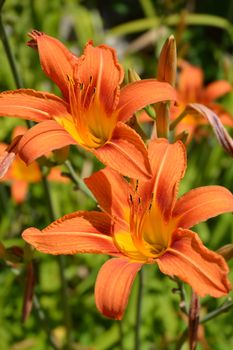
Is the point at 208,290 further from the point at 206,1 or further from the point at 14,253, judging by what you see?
the point at 206,1

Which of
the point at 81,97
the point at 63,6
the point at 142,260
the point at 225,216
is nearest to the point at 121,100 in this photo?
the point at 81,97

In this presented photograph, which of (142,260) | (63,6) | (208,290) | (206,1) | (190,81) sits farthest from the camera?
(206,1)

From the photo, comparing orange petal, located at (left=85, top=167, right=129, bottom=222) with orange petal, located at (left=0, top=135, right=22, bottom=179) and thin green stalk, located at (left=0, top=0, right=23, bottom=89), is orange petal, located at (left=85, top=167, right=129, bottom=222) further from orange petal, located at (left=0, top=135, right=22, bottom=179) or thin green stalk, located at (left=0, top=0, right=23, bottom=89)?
thin green stalk, located at (left=0, top=0, right=23, bottom=89)

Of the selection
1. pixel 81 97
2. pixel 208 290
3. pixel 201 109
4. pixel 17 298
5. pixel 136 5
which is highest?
pixel 136 5

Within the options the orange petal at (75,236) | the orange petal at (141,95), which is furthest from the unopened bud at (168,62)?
the orange petal at (75,236)

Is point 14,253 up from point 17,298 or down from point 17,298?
up

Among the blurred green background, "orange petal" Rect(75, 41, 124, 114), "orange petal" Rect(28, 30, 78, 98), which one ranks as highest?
"orange petal" Rect(28, 30, 78, 98)

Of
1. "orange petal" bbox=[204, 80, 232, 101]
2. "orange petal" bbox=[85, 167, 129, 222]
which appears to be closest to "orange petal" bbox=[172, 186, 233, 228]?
"orange petal" bbox=[85, 167, 129, 222]
